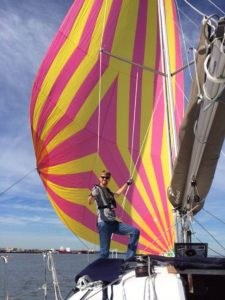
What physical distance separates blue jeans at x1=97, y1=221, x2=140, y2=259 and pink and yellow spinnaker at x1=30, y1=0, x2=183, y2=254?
236 centimetres

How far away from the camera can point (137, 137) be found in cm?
997

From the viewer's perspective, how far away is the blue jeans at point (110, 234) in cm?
618

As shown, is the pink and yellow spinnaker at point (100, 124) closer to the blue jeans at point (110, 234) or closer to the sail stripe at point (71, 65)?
the sail stripe at point (71, 65)

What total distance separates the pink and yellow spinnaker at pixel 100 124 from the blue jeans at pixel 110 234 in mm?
2356

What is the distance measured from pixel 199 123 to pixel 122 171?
5.10 m

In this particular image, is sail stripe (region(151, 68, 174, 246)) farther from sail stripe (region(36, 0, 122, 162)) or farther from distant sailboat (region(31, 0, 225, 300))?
sail stripe (region(36, 0, 122, 162))

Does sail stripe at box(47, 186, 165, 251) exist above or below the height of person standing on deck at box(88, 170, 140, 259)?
above

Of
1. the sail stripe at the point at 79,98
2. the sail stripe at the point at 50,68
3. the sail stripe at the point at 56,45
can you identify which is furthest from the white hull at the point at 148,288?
the sail stripe at the point at 56,45

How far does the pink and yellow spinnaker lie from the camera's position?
30.1 feet

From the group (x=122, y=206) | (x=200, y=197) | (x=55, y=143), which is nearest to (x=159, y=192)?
(x=122, y=206)

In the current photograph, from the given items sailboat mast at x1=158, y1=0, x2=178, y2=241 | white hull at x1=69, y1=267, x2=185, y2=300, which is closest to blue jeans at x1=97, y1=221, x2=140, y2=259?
sailboat mast at x1=158, y1=0, x2=178, y2=241

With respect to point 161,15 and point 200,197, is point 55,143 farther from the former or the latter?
point 200,197

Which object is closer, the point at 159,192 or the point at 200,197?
the point at 200,197

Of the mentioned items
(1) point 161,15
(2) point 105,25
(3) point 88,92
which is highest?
(2) point 105,25
